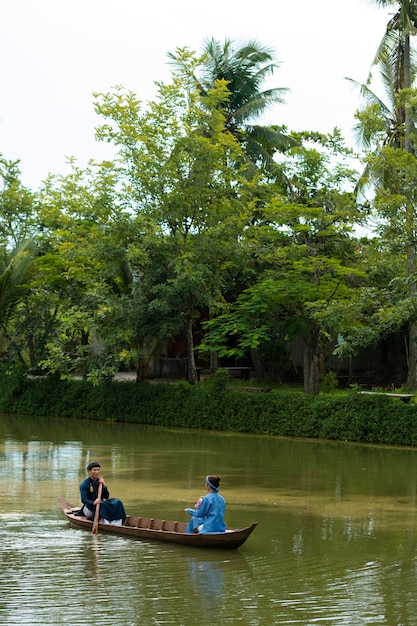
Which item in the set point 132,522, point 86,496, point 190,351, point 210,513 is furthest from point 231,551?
point 190,351

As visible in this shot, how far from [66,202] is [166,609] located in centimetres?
2331

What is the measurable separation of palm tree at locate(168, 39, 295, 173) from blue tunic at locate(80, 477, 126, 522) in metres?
24.6

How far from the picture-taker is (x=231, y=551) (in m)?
12.5

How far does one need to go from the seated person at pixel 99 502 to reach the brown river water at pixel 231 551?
0.30 m

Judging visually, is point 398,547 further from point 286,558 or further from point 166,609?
point 166,609

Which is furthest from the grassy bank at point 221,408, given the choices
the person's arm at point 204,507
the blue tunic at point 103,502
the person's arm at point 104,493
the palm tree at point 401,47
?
the person's arm at point 204,507

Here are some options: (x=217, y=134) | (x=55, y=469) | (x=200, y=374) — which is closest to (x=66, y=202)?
(x=217, y=134)

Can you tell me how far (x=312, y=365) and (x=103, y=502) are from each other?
17.2 m

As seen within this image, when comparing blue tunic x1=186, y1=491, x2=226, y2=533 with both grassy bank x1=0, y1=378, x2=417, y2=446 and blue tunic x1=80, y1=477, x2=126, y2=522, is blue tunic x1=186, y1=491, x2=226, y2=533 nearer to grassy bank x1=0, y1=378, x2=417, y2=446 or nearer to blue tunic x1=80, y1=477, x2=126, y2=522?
A: blue tunic x1=80, y1=477, x2=126, y2=522

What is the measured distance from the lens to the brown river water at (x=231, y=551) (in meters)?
9.84

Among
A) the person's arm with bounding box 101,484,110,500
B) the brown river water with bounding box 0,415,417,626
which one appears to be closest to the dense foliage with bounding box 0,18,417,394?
the brown river water with bounding box 0,415,417,626

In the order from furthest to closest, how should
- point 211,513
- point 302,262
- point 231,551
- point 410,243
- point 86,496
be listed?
1. point 302,262
2. point 410,243
3. point 86,496
4. point 231,551
5. point 211,513

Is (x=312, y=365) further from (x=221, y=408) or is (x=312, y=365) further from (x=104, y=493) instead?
(x=104, y=493)

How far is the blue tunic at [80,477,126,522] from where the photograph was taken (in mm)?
13516
